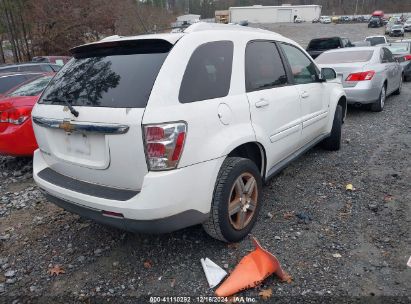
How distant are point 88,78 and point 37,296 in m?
1.76

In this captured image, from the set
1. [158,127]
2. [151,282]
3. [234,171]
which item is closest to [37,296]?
[151,282]

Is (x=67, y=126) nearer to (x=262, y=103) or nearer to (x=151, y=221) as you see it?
(x=151, y=221)

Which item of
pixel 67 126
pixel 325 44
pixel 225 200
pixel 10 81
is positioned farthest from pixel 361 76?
pixel 325 44

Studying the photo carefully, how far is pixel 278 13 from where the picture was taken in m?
76.3

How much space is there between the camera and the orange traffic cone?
2.50 metres

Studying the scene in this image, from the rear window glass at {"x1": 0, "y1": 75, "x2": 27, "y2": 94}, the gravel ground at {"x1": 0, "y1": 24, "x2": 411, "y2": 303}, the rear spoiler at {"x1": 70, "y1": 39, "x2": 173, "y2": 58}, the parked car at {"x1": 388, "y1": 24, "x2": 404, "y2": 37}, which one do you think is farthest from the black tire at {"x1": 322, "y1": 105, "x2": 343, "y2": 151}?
the parked car at {"x1": 388, "y1": 24, "x2": 404, "y2": 37}

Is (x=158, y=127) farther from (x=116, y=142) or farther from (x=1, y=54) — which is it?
(x=1, y=54)

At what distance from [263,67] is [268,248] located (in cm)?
175

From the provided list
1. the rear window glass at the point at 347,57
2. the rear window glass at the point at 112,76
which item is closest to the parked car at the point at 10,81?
the rear window glass at the point at 112,76

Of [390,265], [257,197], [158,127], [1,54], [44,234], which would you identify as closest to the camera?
[158,127]

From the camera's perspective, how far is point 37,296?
8.53ft

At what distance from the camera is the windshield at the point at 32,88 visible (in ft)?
17.6

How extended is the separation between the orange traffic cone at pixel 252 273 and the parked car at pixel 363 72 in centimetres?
560

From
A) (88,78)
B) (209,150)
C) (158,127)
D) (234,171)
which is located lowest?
(234,171)
